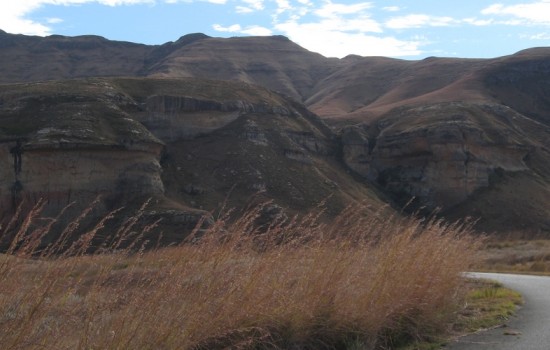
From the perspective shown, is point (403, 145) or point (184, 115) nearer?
point (184, 115)

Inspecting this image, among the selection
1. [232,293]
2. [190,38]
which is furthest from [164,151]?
[190,38]

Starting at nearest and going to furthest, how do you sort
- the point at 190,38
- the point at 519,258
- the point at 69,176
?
the point at 519,258, the point at 69,176, the point at 190,38

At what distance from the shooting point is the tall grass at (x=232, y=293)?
17.1 ft

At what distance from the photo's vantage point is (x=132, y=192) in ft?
156

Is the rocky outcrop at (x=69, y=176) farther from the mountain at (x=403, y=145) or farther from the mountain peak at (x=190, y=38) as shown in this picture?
the mountain peak at (x=190, y=38)

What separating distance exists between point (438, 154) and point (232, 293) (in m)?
60.5

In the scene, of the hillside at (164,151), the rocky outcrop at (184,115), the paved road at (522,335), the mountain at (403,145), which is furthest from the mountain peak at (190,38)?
the paved road at (522,335)

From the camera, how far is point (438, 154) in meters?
64.4

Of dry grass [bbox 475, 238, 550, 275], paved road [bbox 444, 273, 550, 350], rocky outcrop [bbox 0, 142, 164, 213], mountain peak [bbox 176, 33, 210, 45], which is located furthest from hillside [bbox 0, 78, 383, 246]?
mountain peak [bbox 176, 33, 210, 45]

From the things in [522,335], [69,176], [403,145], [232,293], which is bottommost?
[69,176]

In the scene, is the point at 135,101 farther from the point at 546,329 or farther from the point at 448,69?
the point at 448,69

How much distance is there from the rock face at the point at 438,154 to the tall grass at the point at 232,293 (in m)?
53.8

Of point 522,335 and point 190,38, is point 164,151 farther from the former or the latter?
point 190,38

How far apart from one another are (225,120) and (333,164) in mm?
12019
